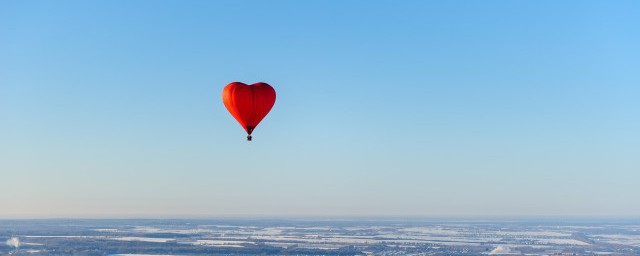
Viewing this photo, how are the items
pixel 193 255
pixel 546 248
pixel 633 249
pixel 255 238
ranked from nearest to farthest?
pixel 193 255, pixel 633 249, pixel 546 248, pixel 255 238

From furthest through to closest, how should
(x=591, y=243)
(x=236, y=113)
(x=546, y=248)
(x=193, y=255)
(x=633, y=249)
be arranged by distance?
(x=591, y=243), (x=546, y=248), (x=633, y=249), (x=193, y=255), (x=236, y=113)

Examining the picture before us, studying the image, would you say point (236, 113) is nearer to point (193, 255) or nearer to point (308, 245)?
point (193, 255)

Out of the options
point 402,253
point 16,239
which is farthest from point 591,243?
point 16,239

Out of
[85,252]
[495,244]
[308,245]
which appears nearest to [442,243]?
[495,244]

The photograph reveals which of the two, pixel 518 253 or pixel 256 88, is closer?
pixel 256 88

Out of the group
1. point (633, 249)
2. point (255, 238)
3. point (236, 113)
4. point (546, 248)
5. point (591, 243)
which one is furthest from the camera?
point (255, 238)

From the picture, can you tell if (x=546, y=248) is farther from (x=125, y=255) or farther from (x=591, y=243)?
(x=125, y=255)
